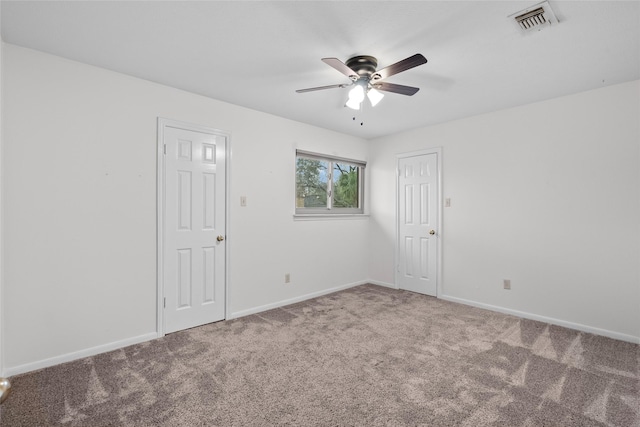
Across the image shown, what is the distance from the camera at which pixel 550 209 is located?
3318 mm

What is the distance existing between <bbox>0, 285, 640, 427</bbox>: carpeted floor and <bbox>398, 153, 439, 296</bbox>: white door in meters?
1.18

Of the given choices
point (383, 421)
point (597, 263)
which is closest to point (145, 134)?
point (383, 421)

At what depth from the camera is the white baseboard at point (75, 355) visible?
226 centimetres

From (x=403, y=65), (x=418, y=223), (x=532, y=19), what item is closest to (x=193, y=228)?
(x=403, y=65)

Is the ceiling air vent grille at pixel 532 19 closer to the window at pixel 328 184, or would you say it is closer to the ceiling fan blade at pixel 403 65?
the ceiling fan blade at pixel 403 65

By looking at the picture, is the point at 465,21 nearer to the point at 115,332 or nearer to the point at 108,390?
the point at 108,390

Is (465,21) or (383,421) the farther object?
(465,21)

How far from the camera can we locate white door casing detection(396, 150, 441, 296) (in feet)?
14.1

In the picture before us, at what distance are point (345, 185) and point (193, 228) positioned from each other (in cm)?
255

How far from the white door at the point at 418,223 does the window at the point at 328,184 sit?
76 centimetres

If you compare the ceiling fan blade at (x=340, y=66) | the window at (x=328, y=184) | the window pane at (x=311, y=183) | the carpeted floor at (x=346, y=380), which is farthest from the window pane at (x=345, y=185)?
the ceiling fan blade at (x=340, y=66)

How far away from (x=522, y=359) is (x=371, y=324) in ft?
4.43

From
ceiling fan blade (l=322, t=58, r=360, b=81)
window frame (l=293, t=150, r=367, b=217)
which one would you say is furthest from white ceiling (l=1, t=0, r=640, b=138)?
window frame (l=293, t=150, r=367, b=217)

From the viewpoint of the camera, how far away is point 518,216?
11.6ft
